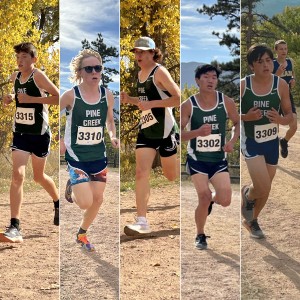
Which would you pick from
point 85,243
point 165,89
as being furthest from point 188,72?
point 85,243

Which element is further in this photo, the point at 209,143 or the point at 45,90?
the point at 45,90

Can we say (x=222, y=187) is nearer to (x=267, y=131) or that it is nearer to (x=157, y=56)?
(x=267, y=131)

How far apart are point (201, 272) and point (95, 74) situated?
5.81 ft

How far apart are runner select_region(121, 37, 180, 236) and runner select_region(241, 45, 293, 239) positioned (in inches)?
21.7

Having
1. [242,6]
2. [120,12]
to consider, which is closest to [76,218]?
[120,12]

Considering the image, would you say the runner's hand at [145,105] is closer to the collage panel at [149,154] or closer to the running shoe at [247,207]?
the collage panel at [149,154]

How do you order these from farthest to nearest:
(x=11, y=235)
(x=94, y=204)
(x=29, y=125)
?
(x=11, y=235) < (x=29, y=125) < (x=94, y=204)

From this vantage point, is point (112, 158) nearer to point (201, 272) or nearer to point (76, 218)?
point (76, 218)

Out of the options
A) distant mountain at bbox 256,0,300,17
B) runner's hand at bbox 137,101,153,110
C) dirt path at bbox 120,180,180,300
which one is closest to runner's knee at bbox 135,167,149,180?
dirt path at bbox 120,180,180,300

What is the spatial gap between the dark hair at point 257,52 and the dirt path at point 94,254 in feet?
4.54

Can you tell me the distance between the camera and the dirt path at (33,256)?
6.25 metres

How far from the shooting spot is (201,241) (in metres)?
5.98

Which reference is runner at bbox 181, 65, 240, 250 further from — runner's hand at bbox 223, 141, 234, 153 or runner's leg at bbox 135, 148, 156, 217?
runner's leg at bbox 135, 148, 156, 217

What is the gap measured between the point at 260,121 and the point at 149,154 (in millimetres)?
892
